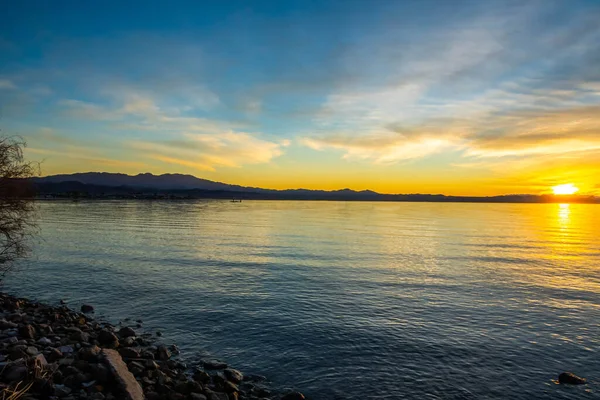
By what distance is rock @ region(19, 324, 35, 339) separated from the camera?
16.9 metres

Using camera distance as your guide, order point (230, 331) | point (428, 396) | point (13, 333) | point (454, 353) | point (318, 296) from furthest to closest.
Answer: point (318, 296), point (230, 331), point (454, 353), point (13, 333), point (428, 396)

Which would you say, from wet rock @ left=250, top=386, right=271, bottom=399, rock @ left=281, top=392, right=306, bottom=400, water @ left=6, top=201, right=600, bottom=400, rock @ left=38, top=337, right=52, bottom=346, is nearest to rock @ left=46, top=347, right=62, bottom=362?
rock @ left=38, top=337, right=52, bottom=346

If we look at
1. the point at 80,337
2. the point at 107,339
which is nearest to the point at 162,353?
the point at 107,339

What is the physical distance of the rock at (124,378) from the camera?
12.1 metres

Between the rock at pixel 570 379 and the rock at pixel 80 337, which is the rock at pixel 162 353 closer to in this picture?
the rock at pixel 80 337

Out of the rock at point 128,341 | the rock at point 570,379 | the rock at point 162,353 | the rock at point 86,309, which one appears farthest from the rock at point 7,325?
the rock at point 570,379

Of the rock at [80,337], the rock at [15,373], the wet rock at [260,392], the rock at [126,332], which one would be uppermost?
the rock at [15,373]

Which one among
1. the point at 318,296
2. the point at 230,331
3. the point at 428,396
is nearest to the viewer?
the point at 428,396

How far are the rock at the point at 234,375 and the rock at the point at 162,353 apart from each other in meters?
2.99

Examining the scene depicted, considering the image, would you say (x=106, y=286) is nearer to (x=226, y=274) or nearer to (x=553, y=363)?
(x=226, y=274)

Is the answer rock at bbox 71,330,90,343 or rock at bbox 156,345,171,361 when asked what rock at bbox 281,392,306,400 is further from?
rock at bbox 71,330,90,343

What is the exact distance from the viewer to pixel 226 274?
35094 millimetres

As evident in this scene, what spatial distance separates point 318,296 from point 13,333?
17523 mm

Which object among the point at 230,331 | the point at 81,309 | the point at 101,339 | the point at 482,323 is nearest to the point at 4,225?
the point at 81,309
